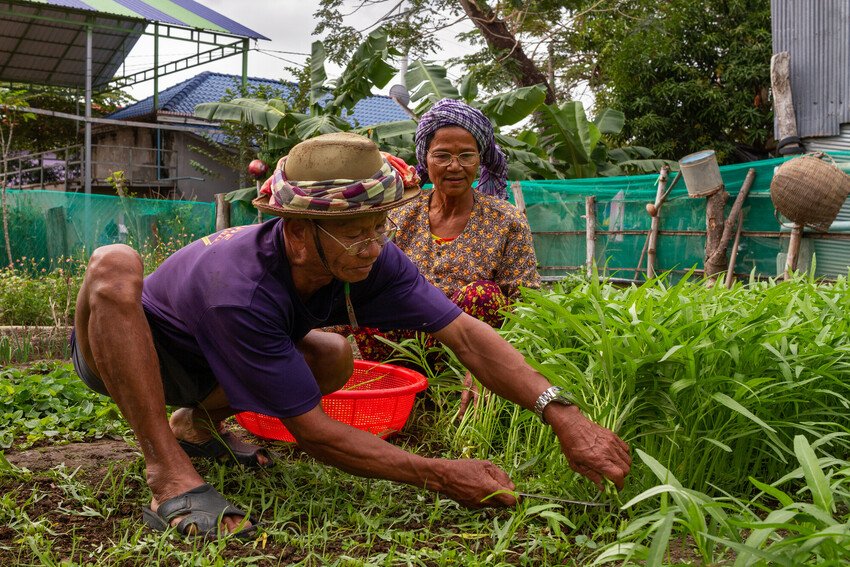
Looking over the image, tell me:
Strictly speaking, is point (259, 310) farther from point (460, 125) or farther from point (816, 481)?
point (460, 125)

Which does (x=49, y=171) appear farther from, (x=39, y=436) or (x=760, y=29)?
(x=39, y=436)

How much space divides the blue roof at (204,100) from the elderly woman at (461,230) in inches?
667

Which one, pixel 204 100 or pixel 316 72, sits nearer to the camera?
pixel 316 72

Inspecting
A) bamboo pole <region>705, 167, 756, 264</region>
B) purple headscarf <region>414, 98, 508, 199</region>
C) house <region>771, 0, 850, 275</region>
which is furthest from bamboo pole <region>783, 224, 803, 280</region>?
purple headscarf <region>414, 98, 508, 199</region>

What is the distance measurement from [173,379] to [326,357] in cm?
49

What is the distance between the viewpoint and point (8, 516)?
2027mm

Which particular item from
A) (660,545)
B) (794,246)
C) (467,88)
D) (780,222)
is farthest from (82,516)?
(467,88)

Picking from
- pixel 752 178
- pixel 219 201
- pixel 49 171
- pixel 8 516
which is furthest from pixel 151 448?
pixel 49 171

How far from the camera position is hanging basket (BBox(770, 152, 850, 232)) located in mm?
5379

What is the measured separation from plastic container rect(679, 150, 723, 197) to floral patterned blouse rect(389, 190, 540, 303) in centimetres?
372

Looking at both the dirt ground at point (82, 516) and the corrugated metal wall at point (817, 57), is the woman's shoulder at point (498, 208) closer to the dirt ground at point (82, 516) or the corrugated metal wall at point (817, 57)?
the dirt ground at point (82, 516)

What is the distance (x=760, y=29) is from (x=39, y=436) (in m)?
11.9

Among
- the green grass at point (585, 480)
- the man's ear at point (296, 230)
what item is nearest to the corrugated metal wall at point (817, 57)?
the green grass at point (585, 480)

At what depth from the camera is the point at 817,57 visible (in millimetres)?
7945
